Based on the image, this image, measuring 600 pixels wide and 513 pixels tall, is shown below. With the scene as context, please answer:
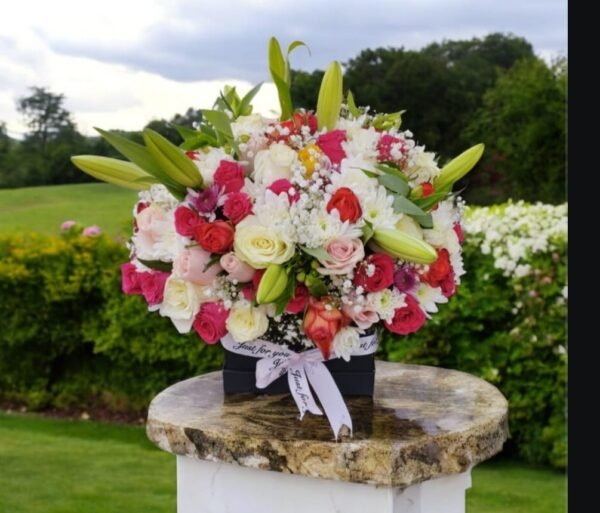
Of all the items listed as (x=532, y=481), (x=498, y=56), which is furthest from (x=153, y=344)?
(x=498, y=56)

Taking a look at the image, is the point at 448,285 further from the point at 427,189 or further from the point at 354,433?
the point at 354,433

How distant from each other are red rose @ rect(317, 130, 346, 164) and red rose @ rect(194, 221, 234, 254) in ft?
1.14

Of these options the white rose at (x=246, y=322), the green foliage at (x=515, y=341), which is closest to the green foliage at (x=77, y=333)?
the green foliage at (x=515, y=341)

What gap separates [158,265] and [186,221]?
0.20m

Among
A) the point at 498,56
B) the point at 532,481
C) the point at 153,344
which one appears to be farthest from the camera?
the point at 498,56

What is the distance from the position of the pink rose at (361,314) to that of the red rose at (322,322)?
0.03m

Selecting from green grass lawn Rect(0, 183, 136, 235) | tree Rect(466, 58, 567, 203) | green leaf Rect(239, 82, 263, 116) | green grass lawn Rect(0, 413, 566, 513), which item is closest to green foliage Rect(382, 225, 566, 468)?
green grass lawn Rect(0, 413, 566, 513)

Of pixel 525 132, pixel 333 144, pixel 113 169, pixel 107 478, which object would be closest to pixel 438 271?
pixel 333 144

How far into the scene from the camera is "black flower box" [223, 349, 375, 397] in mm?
2688

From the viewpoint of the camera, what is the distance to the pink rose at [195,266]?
7.96ft

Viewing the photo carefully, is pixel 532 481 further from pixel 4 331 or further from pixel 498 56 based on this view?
pixel 498 56

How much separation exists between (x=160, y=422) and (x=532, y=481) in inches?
145

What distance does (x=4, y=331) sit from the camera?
7.19 metres

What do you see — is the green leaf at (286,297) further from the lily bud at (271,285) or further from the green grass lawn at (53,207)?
the green grass lawn at (53,207)
